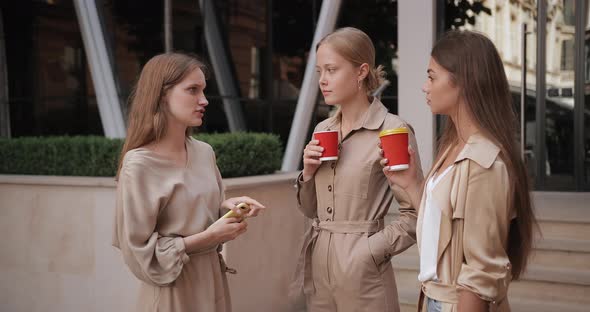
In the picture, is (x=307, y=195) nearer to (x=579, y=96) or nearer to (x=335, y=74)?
(x=335, y=74)

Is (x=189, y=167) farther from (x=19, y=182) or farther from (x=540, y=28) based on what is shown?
(x=540, y=28)

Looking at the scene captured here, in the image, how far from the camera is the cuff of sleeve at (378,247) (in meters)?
2.62

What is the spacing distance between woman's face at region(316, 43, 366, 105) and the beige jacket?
809 millimetres

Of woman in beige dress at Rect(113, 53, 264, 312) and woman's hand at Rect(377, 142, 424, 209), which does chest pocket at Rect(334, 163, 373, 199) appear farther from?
woman in beige dress at Rect(113, 53, 264, 312)

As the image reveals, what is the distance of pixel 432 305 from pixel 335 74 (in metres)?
1.04

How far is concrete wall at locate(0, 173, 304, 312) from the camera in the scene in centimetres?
510

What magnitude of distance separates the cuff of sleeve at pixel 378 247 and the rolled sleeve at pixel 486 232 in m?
0.72

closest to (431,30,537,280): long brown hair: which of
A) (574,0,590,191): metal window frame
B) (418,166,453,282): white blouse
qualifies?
(418,166,453,282): white blouse

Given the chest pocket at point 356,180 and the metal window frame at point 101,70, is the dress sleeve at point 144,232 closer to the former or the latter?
the chest pocket at point 356,180

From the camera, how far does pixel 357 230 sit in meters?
2.67

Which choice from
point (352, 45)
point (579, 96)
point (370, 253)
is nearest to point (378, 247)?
point (370, 253)

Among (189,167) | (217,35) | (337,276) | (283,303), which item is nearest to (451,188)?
(337,276)

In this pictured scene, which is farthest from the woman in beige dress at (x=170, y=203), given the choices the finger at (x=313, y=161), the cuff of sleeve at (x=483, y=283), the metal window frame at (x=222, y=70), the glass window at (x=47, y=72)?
the glass window at (x=47, y=72)

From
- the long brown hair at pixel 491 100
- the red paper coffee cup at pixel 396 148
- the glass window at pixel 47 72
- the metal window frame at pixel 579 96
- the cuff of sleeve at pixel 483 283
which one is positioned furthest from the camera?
the glass window at pixel 47 72
